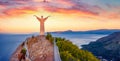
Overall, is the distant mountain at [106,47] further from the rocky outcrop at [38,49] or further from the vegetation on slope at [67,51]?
the rocky outcrop at [38,49]

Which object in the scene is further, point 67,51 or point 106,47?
point 106,47

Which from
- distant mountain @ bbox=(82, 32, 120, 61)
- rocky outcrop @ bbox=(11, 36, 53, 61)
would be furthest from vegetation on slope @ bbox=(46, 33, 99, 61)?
distant mountain @ bbox=(82, 32, 120, 61)

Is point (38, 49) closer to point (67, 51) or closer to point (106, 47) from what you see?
point (67, 51)

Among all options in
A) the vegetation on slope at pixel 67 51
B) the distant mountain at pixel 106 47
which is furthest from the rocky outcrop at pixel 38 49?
the distant mountain at pixel 106 47

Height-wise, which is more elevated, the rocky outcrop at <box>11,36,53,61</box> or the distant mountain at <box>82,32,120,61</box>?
the rocky outcrop at <box>11,36,53,61</box>

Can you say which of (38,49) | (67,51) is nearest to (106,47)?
(67,51)

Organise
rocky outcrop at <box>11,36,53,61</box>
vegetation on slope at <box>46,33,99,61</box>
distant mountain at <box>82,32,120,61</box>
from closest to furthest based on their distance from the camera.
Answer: rocky outcrop at <box>11,36,53,61</box>, vegetation on slope at <box>46,33,99,61</box>, distant mountain at <box>82,32,120,61</box>

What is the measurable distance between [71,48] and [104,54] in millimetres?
34780

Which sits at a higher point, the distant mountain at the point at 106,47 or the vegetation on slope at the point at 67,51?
the vegetation on slope at the point at 67,51

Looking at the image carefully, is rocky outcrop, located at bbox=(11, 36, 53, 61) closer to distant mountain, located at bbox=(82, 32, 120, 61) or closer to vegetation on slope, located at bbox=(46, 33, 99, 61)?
vegetation on slope, located at bbox=(46, 33, 99, 61)

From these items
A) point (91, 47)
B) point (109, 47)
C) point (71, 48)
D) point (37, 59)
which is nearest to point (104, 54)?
point (91, 47)

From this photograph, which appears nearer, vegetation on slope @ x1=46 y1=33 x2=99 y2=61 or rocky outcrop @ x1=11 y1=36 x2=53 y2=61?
rocky outcrop @ x1=11 y1=36 x2=53 y2=61

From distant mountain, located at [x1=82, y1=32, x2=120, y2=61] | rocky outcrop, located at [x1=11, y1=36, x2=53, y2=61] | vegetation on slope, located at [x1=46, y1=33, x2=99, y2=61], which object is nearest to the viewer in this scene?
rocky outcrop, located at [x1=11, y1=36, x2=53, y2=61]

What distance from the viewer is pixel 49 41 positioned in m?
34.4
